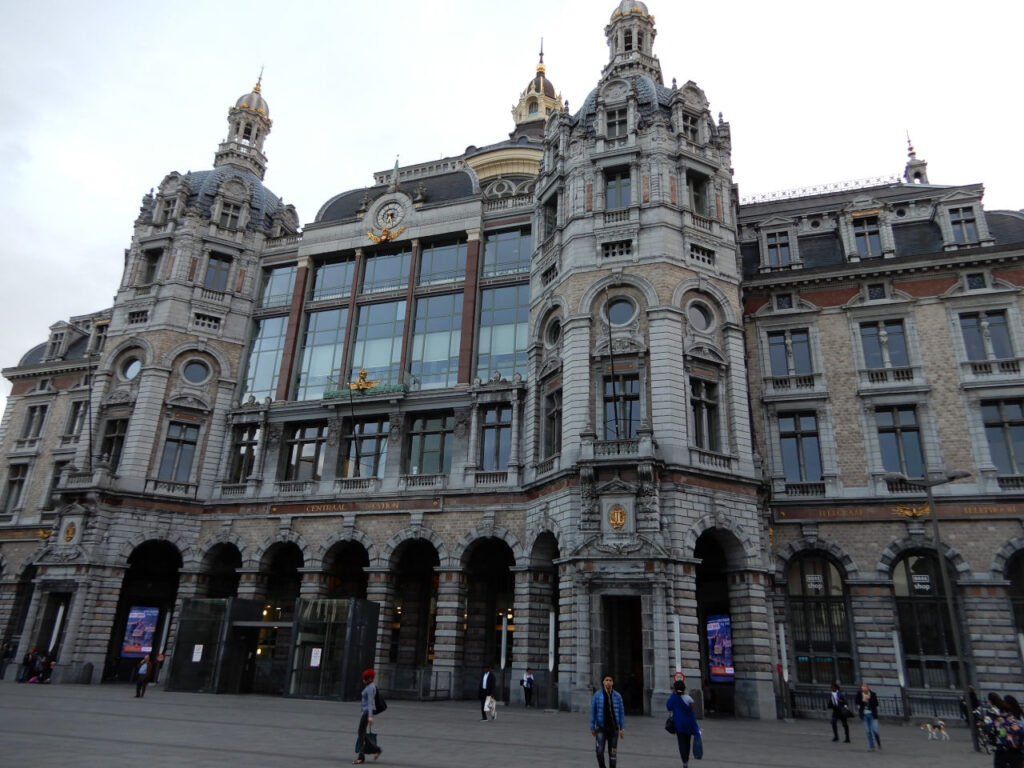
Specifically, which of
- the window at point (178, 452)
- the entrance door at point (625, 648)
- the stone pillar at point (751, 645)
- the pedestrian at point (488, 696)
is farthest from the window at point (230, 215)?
the stone pillar at point (751, 645)

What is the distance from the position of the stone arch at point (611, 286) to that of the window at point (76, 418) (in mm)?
35019

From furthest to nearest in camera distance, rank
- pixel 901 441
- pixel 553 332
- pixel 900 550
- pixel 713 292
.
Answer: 1. pixel 553 332
2. pixel 901 441
3. pixel 713 292
4. pixel 900 550

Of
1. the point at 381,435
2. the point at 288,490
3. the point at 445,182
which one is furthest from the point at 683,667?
the point at 445,182

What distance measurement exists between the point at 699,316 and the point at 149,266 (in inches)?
1356

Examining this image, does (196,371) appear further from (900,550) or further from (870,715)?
(900,550)

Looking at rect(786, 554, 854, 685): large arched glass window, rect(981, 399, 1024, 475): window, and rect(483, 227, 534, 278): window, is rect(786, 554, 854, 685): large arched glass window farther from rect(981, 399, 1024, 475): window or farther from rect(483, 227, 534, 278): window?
rect(483, 227, 534, 278): window

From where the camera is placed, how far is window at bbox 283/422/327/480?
4119 cm

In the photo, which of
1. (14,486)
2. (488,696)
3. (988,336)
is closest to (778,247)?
(988,336)

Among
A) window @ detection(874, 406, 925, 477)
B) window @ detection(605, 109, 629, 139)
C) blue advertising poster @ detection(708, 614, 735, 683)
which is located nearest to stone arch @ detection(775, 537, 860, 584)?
blue advertising poster @ detection(708, 614, 735, 683)

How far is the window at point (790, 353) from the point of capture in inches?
1464

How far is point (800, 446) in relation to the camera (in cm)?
3591

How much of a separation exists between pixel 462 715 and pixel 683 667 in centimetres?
833

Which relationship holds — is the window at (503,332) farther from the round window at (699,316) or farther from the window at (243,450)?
the window at (243,450)

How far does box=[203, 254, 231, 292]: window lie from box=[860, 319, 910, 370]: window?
37.3 m
